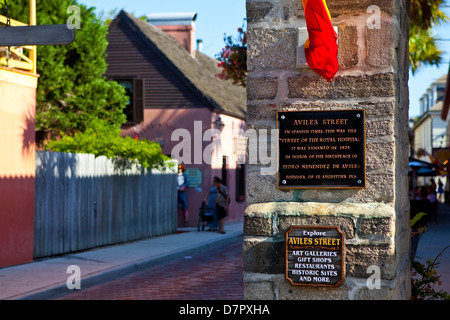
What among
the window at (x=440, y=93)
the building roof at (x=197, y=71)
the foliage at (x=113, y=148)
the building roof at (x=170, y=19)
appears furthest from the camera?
the window at (x=440, y=93)

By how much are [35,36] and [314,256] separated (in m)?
3.51

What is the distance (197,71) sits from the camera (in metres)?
27.8

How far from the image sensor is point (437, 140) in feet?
214

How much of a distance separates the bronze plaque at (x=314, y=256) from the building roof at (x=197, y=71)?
20455mm

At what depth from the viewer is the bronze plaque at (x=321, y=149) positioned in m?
→ 4.47

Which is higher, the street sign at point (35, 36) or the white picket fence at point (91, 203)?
the street sign at point (35, 36)

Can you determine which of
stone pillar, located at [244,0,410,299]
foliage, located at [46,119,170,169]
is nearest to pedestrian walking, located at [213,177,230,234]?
foliage, located at [46,119,170,169]

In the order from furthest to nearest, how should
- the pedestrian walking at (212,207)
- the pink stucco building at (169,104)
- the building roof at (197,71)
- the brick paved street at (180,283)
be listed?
the building roof at (197,71)
the pink stucco building at (169,104)
the pedestrian walking at (212,207)
the brick paved street at (180,283)

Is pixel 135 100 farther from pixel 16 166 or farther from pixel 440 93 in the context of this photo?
pixel 440 93

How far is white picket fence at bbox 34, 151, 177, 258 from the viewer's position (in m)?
13.1

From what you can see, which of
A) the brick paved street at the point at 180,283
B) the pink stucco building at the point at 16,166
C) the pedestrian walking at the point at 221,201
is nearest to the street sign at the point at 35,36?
the brick paved street at the point at 180,283

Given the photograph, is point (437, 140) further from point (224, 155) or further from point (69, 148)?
point (69, 148)

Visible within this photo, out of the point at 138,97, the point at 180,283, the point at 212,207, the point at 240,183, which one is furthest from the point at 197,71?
the point at 180,283
